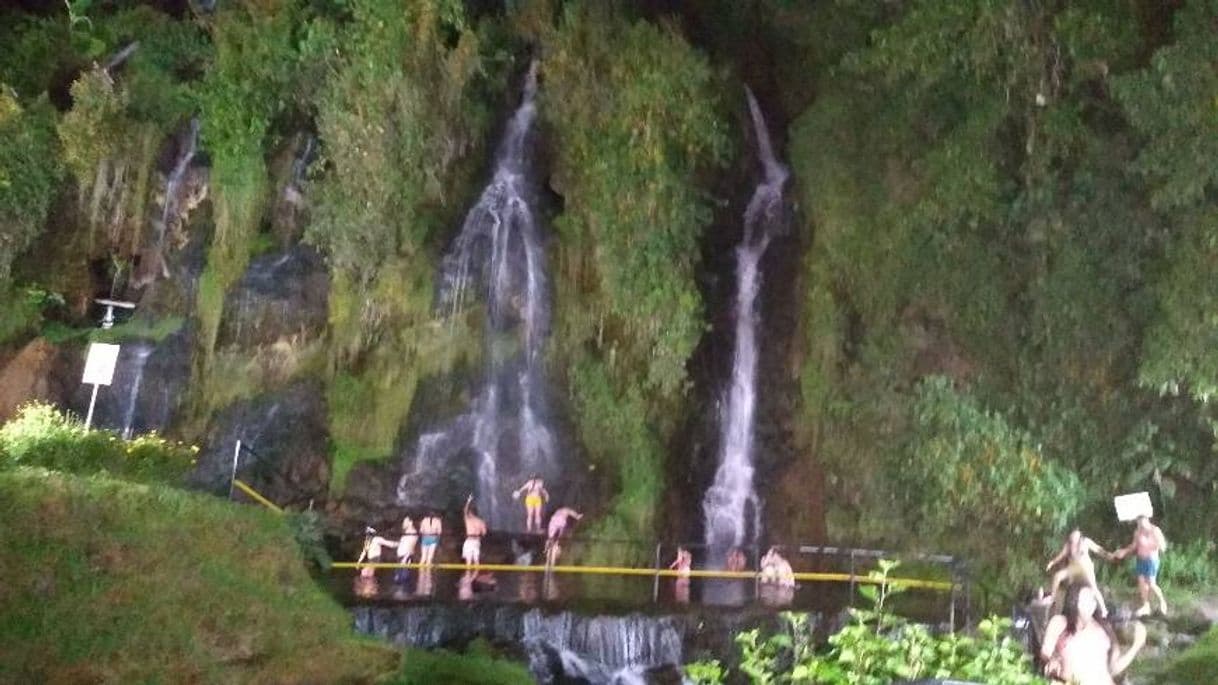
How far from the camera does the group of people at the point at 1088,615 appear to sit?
28.4ft

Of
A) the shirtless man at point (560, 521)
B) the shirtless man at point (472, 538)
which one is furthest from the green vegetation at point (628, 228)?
the shirtless man at point (472, 538)

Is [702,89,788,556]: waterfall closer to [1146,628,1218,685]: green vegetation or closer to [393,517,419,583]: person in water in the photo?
[393,517,419,583]: person in water

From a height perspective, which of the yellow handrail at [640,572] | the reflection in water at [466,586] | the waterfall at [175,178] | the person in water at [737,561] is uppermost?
the waterfall at [175,178]

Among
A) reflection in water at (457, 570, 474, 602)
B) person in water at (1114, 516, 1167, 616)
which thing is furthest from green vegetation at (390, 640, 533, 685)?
person in water at (1114, 516, 1167, 616)

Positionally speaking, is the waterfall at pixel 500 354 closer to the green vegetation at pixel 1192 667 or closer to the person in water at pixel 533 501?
the person in water at pixel 533 501

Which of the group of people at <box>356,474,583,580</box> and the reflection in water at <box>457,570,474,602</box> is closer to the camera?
the reflection in water at <box>457,570,474,602</box>

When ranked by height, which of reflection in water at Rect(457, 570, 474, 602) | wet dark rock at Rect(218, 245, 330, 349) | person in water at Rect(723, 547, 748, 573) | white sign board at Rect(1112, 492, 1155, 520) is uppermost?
wet dark rock at Rect(218, 245, 330, 349)

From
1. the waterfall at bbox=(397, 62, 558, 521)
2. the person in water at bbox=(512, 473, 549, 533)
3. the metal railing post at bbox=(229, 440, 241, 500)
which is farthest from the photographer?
the waterfall at bbox=(397, 62, 558, 521)

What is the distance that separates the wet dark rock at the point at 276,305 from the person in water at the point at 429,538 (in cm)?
372

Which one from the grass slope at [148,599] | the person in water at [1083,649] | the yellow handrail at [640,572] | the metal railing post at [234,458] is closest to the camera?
the grass slope at [148,599]

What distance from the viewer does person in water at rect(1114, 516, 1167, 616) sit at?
33.1ft

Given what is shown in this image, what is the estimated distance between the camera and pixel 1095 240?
11555 mm

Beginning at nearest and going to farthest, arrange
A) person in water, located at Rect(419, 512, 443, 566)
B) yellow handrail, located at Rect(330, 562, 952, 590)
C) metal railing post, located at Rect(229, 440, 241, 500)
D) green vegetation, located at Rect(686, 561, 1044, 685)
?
green vegetation, located at Rect(686, 561, 1044, 685)
yellow handrail, located at Rect(330, 562, 952, 590)
person in water, located at Rect(419, 512, 443, 566)
metal railing post, located at Rect(229, 440, 241, 500)

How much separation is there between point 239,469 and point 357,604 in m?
5.17
